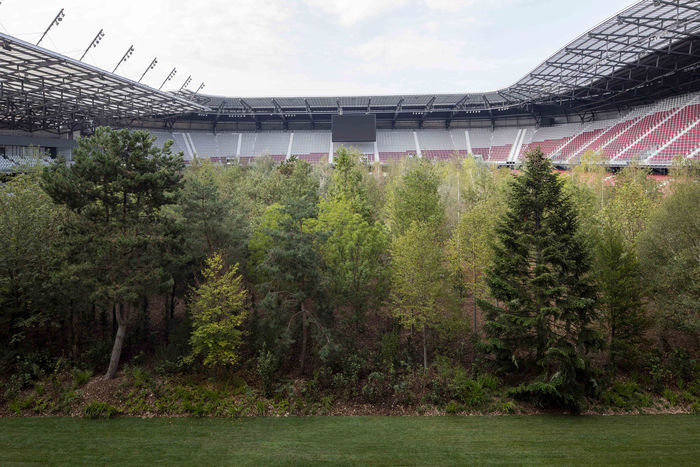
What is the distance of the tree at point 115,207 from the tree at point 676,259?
20.4 m

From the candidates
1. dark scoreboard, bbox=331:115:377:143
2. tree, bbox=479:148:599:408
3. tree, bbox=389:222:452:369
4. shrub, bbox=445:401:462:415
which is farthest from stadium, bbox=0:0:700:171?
shrub, bbox=445:401:462:415

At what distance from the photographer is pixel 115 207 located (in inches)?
602

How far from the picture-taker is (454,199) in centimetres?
2942

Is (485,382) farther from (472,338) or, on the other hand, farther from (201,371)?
(201,371)

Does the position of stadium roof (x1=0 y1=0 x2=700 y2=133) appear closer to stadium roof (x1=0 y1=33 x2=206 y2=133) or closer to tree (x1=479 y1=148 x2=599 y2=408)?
stadium roof (x1=0 y1=33 x2=206 y2=133)

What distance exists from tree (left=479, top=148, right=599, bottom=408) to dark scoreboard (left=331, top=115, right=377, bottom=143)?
61503 millimetres

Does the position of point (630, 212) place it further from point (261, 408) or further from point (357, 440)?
point (261, 408)

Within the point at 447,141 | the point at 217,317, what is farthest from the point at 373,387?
the point at 447,141

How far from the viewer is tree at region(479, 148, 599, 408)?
13.8 m

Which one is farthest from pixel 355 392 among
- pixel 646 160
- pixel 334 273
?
pixel 646 160

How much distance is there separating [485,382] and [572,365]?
136 inches

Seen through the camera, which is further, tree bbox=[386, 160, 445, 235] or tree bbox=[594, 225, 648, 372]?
tree bbox=[386, 160, 445, 235]

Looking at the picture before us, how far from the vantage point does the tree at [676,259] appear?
1488 centimetres

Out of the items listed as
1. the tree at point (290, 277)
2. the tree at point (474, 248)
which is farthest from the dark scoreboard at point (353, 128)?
Result: the tree at point (290, 277)
